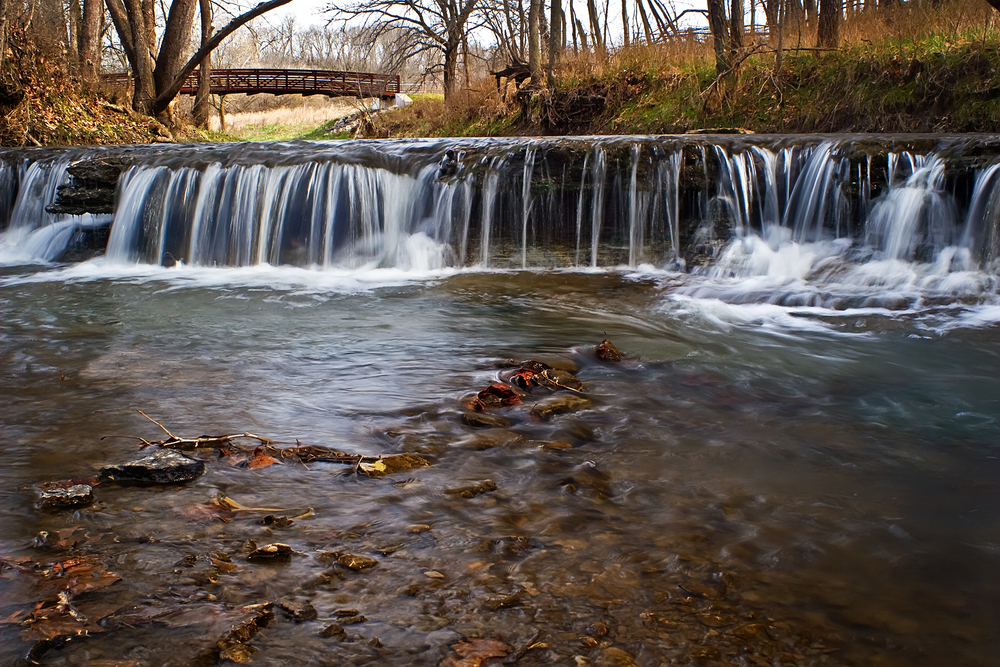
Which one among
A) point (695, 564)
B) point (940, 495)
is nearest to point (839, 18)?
point (940, 495)

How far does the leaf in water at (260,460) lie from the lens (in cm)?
340

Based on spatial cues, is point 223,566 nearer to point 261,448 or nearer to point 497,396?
point 261,448

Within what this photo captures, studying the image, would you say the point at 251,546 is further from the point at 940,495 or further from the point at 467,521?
the point at 940,495

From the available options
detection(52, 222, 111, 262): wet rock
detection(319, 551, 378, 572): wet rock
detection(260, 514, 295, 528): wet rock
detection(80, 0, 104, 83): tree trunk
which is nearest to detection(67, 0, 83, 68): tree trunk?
detection(80, 0, 104, 83): tree trunk

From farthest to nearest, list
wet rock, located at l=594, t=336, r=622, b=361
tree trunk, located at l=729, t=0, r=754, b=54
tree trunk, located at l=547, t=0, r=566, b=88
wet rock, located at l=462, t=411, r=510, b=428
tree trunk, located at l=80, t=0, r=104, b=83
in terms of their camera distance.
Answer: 1. tree trunk, located at l=80, t=0, r=104, b=83
2. tree trunk, located at l=547, t=0, r=566, b=88
3. tree trunk, located at l=729, t=0, r=754, b=54
4. wet rock, located at l=594, t=336, r=622, b=361
5. wet rock, located at l=462, t=411, r=510, b=428

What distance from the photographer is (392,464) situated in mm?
3422

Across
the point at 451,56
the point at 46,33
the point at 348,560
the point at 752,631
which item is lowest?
the point at 752,631

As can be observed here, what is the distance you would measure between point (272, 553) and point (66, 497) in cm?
95

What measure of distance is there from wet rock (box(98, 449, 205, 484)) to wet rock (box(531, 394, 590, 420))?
67.4 inches

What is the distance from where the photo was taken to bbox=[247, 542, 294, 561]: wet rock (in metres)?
2.58

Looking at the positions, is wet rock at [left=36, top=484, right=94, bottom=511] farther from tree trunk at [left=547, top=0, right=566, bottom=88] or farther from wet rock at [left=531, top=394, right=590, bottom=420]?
tree trunk at [left=547, top=0, right=566, bottom=88]

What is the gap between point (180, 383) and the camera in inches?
190

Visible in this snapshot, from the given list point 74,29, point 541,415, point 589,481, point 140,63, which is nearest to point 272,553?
point 589,481

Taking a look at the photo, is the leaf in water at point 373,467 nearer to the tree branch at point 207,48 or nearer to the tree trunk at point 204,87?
the tree branch at point 207,48
